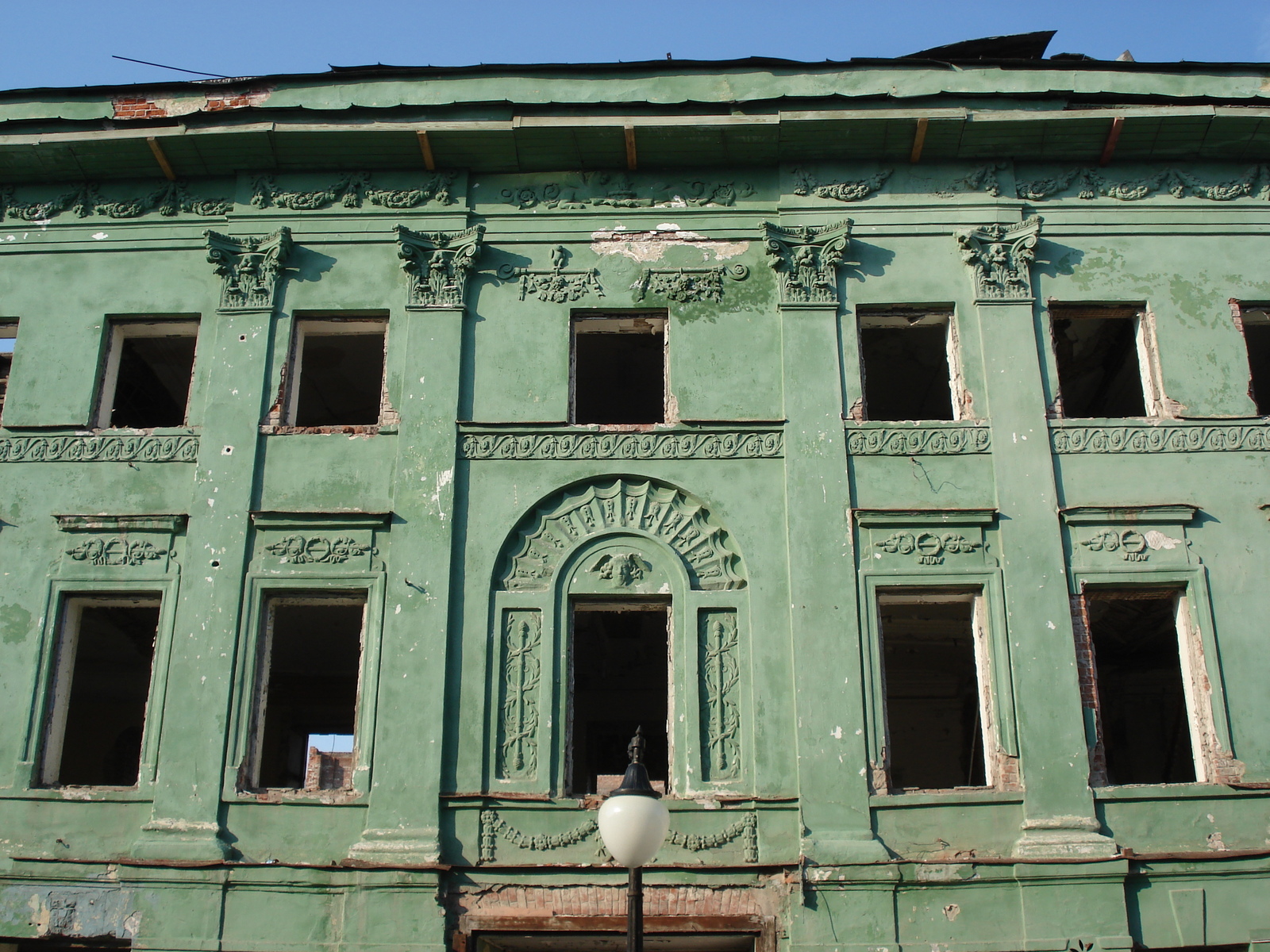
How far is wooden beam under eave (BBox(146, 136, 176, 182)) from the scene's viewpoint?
10.7m

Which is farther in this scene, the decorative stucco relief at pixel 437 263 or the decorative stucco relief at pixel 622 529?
the decorative stucco relief at pixel 437 263

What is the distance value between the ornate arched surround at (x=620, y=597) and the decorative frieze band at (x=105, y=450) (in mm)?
3157

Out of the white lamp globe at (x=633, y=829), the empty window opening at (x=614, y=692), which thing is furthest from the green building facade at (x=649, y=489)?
the empty window opening at (x=614, y=692)

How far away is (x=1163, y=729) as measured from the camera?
1414 cm

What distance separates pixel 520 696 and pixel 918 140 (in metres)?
6.40

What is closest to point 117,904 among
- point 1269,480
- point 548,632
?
point 548,632

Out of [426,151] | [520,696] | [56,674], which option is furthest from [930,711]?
[56,674]

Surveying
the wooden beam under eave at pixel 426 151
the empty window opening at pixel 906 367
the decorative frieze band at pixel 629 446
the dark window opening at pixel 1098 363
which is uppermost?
the wooden beam under eave at pixel 426 151

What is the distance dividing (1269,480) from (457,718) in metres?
7.36

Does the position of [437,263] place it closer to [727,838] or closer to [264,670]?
[264,670]

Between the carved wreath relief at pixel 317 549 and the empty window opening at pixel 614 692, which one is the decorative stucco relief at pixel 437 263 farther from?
the empty window opening at pixel 614 692

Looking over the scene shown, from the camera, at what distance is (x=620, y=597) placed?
A: 31.7 ft

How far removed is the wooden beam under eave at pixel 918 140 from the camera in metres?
10.4

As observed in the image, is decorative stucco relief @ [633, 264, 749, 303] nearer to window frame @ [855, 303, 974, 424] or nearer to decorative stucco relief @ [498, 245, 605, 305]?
decorative stucco relief @ [498, 245, 605, 305]
